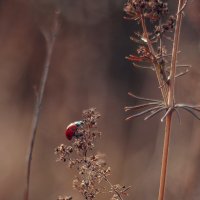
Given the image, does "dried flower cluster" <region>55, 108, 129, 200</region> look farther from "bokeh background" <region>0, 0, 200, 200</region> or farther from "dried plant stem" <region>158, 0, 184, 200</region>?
"bokeh background" <region>0, 0, 200, 200</region>

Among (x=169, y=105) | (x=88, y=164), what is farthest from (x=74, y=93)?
(x=169, y=105)

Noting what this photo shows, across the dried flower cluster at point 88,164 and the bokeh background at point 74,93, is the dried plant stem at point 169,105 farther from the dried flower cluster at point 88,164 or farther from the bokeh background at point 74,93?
the bokeh background at point 74,93

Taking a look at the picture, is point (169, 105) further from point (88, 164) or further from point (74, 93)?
point (74, 93)

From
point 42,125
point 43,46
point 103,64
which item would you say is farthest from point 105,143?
point 43,46

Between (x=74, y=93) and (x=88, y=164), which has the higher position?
(x=74, y=93)

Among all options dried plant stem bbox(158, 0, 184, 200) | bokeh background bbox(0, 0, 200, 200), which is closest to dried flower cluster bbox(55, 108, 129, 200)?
dried plant stem bbox(158, 0, 184, 200)

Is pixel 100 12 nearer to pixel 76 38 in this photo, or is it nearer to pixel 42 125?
pixel 76 38
